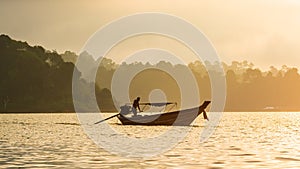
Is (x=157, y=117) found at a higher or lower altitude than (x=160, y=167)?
higher

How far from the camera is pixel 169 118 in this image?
94750 millimetres

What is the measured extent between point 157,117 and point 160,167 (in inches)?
2250

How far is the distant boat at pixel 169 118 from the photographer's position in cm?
9256

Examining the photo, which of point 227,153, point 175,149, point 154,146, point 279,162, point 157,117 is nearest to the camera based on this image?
point 279,162

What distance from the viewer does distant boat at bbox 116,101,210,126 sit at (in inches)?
3644

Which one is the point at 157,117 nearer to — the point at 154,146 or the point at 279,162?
the point at 154,146

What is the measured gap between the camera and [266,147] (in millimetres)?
56031

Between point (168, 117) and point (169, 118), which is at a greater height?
point (168, 117)

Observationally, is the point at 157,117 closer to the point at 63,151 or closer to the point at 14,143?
the point at 14,143

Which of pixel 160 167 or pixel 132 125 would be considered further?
pixel 132 125

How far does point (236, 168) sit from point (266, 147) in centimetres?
1742

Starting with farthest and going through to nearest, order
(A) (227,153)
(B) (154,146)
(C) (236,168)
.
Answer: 1. (B) (154,146)
2. (A) (227,153)
3. (C) (236,168)

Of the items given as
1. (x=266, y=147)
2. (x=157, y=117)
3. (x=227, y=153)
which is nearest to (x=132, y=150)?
(x=227, y=153)

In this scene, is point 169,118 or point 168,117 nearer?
point 169,118
